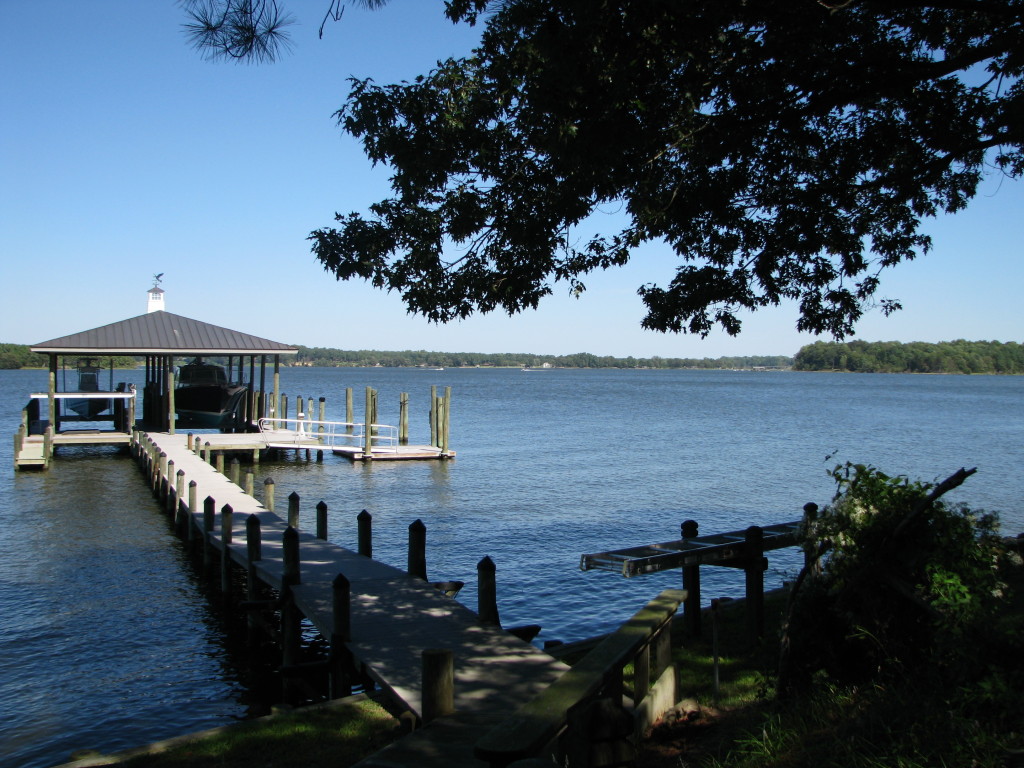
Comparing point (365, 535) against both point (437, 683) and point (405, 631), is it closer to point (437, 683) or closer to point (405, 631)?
point (405, 631)

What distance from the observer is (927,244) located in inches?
426

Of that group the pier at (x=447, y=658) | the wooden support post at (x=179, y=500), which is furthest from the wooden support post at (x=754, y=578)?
the wooden support post at (x=179, y=500)

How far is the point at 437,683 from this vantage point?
6305mm

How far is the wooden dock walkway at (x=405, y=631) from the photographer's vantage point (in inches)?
302

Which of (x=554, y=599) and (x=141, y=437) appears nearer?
(x=554, y=599)

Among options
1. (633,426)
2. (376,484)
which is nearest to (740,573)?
(376,484)

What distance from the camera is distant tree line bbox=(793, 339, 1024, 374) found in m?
146

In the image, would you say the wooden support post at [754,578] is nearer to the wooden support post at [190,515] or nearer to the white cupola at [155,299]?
the wooden support post at [190,515]

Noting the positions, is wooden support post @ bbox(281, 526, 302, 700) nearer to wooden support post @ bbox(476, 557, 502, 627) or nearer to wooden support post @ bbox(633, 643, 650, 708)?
wooden support post @ bbox(476, 557, 502, 627)

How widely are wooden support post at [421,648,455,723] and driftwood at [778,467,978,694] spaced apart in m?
2.30

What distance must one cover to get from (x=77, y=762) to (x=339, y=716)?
6.94 ft

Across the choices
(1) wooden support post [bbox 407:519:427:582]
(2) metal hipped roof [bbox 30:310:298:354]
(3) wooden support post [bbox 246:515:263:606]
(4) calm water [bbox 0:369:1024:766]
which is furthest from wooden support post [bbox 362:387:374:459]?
(1) wooden support post [bbox 407:519:427:582]

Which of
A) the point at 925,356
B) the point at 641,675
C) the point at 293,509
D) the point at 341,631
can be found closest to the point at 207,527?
the point at 293,509

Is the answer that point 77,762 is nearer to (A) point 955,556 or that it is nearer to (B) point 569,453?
(A) point 955,556
